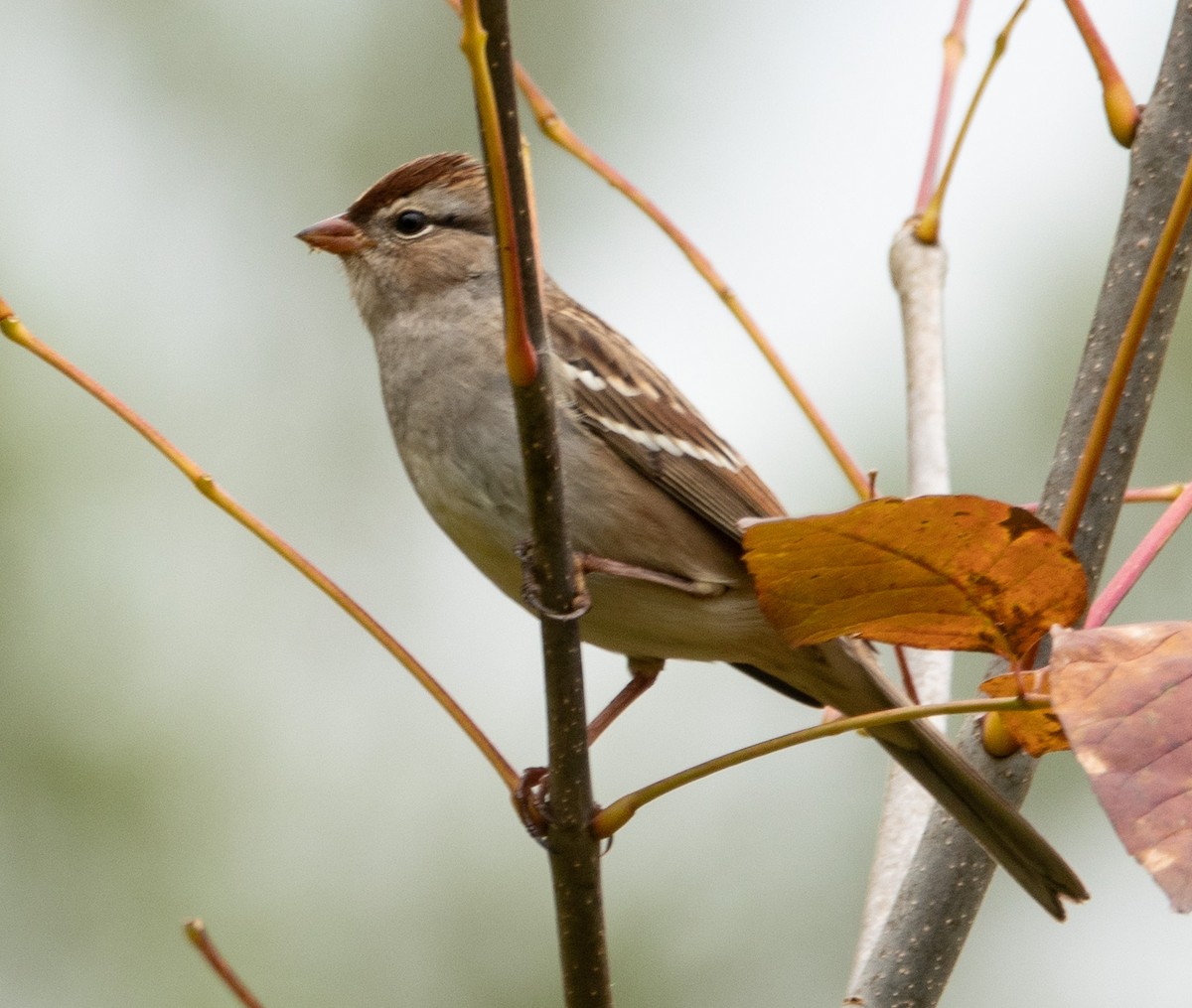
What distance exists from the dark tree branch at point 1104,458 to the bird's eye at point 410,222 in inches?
84.6

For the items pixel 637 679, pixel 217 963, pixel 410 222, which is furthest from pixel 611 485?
pixel 217 963

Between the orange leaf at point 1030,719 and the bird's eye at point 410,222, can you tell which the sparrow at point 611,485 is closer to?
the bird's eye at point 410,222

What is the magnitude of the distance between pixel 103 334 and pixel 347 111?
1.85m

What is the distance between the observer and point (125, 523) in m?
7.76

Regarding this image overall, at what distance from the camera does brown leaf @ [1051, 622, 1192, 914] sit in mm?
1117

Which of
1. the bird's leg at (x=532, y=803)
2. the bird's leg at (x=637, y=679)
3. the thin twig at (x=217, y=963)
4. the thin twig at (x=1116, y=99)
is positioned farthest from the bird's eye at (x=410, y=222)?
the thin twig at (x=217, y=963)

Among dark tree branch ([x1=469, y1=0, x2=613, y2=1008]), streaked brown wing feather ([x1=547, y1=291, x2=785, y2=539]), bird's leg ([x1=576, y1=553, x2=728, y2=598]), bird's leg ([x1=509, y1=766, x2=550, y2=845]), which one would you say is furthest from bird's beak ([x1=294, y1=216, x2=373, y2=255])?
dark tree branch ([x1=469, y1=0, x2=613, y2=1008])

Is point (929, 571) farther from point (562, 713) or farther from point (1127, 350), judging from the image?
point (562, 713)

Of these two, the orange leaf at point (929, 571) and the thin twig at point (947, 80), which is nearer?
the orange leaf at point (929, 571)

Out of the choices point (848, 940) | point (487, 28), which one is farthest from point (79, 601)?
point (487, 28)

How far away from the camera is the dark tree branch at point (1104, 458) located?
2262 mm

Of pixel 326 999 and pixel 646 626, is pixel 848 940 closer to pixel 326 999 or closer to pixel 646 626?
pixel 326 999

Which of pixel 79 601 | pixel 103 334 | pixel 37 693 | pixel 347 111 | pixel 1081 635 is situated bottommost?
pixel 1081 635

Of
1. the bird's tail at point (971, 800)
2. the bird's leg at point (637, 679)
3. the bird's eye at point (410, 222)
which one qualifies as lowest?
the bird's tail at point (971, 800)
